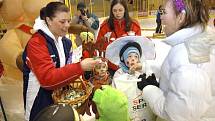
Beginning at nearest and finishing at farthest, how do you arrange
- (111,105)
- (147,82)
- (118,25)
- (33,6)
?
(111,105) → (147,82) → (33,6) → (118,25)

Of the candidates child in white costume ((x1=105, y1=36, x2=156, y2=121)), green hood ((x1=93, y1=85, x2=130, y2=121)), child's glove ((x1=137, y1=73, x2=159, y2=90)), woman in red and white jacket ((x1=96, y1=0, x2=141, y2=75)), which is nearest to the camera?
green hood ((x1=93, y1=85, x2=130, y2=121))

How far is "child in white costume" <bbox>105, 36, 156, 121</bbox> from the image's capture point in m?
1.67

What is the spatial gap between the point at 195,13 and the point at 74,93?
2.68ft

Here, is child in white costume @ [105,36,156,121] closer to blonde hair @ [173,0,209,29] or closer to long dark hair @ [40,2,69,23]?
long dark hair @ [40,2,69,23]

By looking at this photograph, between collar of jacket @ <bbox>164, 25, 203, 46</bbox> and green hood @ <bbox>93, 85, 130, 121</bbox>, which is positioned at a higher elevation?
collar of jacket @ <bbox>164, 25, 203, 46</bbox>

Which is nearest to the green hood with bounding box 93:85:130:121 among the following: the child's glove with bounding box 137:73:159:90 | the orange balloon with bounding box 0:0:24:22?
the child's glove with bounding box 137:73:159:90

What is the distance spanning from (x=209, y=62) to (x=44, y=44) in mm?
870

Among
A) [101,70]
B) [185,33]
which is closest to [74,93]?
[101,70]

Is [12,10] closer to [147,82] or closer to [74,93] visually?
[74,93]

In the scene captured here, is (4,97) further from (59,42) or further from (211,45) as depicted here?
(211,45)

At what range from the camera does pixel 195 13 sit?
1230mm

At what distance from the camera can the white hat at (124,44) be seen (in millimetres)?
1882

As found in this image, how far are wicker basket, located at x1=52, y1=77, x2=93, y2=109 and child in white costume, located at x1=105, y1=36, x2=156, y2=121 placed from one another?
186mm

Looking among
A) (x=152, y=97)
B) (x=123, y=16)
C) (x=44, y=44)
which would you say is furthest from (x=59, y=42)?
(x=123, y=16)
